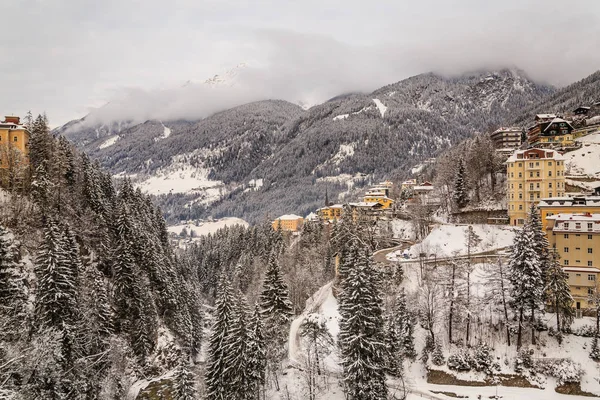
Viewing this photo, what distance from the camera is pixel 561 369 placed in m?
46.4

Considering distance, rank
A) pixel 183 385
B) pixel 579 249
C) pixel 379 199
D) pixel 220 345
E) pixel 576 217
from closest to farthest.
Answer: pixel 183 385, pixel 220 345, pixel 579 249, pixel 576 217, pixel 379 199

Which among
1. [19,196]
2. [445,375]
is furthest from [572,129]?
[19,196]

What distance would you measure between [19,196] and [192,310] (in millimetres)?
41406

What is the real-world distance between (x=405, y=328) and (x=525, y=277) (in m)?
16.5

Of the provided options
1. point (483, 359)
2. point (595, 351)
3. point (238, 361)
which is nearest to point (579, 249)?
point (595, 351)

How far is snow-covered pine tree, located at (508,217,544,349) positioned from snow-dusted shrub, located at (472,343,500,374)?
3.89m

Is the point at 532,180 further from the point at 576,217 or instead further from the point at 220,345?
the point at 220,345

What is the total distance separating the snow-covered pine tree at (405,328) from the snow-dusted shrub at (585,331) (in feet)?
66.8

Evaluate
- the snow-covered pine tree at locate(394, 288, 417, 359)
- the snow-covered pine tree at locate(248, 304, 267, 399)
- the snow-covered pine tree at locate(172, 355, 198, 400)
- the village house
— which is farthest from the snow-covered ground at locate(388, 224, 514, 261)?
the snow-covered pine tree at locate(172, 355, 198, 400)

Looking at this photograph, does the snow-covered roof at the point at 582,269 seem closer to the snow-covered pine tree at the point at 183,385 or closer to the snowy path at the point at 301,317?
the snowy path at the point at 301,317

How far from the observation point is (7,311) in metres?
48.8

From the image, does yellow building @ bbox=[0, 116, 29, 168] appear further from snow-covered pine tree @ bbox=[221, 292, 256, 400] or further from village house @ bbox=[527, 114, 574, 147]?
village house @ bbox=[527, 114, 574, 147]

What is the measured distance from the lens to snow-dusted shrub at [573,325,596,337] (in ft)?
165

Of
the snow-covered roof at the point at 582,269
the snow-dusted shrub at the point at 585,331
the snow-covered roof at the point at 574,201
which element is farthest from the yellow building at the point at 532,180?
the snow-dusted shrub at the point at 585,331
